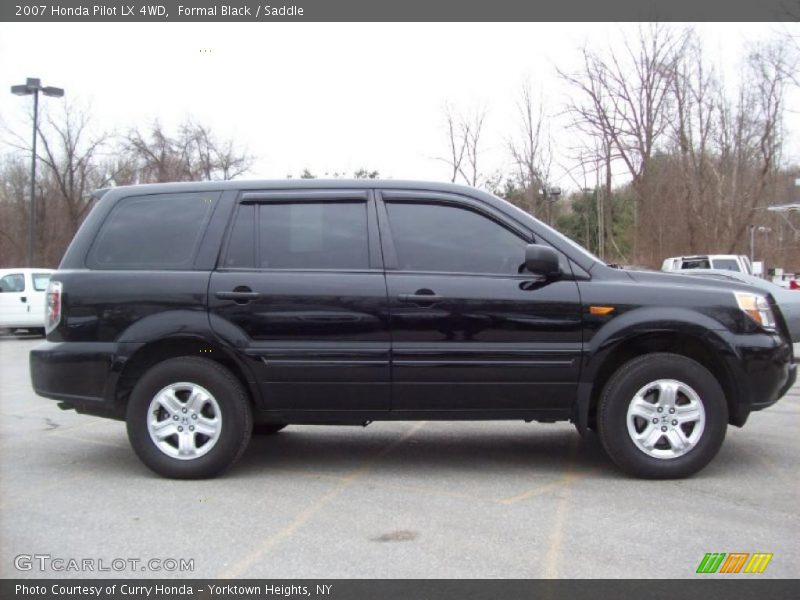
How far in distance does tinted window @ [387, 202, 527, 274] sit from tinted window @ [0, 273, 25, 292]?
16.2 metres

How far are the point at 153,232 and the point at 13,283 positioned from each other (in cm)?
1538

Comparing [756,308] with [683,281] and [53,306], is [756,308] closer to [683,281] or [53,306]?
[683,281]

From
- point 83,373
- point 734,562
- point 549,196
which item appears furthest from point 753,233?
point 83,373

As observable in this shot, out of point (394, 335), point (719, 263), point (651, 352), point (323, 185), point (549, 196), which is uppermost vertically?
point (549, 196)

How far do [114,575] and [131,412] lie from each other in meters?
1.58

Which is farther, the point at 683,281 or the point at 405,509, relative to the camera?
the point at 683,281

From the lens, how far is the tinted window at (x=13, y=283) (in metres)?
18.1

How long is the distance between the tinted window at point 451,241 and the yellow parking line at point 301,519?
1.54 m

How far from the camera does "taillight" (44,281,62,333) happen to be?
497 cm

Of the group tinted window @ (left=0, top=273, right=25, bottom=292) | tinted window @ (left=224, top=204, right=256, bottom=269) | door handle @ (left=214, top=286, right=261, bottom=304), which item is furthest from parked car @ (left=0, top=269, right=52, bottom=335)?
door handle @ (left=214, top=286, right=261, bottom=304)

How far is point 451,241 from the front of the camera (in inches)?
196

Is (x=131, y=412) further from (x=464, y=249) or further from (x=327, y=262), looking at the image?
(x=464, y=249)
